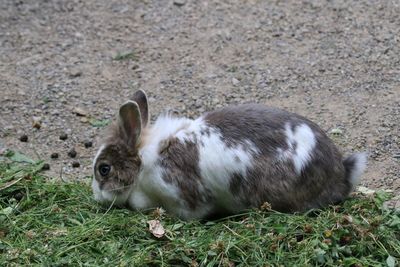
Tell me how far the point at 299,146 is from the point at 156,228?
1001 mm

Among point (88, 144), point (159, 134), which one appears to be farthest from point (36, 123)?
point (159, 134)

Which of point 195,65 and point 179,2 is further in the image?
point 179,2

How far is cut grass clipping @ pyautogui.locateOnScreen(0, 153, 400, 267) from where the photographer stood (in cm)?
482

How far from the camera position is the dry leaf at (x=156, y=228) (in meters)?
5.02

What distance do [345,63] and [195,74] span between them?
1.33m

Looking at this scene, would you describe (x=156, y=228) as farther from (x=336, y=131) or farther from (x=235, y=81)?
(x=235, y=81)

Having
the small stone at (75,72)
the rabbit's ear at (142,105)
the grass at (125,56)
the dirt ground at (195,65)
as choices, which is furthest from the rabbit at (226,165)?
the grass at (125,56)

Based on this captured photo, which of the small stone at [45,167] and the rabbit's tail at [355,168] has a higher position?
the rabbit's tail at [355,168]

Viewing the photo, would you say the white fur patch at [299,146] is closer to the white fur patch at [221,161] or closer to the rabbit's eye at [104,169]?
the white fur patch at [221,161]

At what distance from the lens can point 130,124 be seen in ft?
17.8

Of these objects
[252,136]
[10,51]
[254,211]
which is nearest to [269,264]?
[254,211]

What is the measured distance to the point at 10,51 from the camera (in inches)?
322

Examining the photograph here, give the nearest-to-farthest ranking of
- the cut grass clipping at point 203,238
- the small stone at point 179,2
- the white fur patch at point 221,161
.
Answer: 1. the cut grass clipping at point 203,238
2. the white fur patch at point 221,161
3. the small stone at point 179,2

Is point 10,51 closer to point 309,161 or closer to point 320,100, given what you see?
point 320,100
